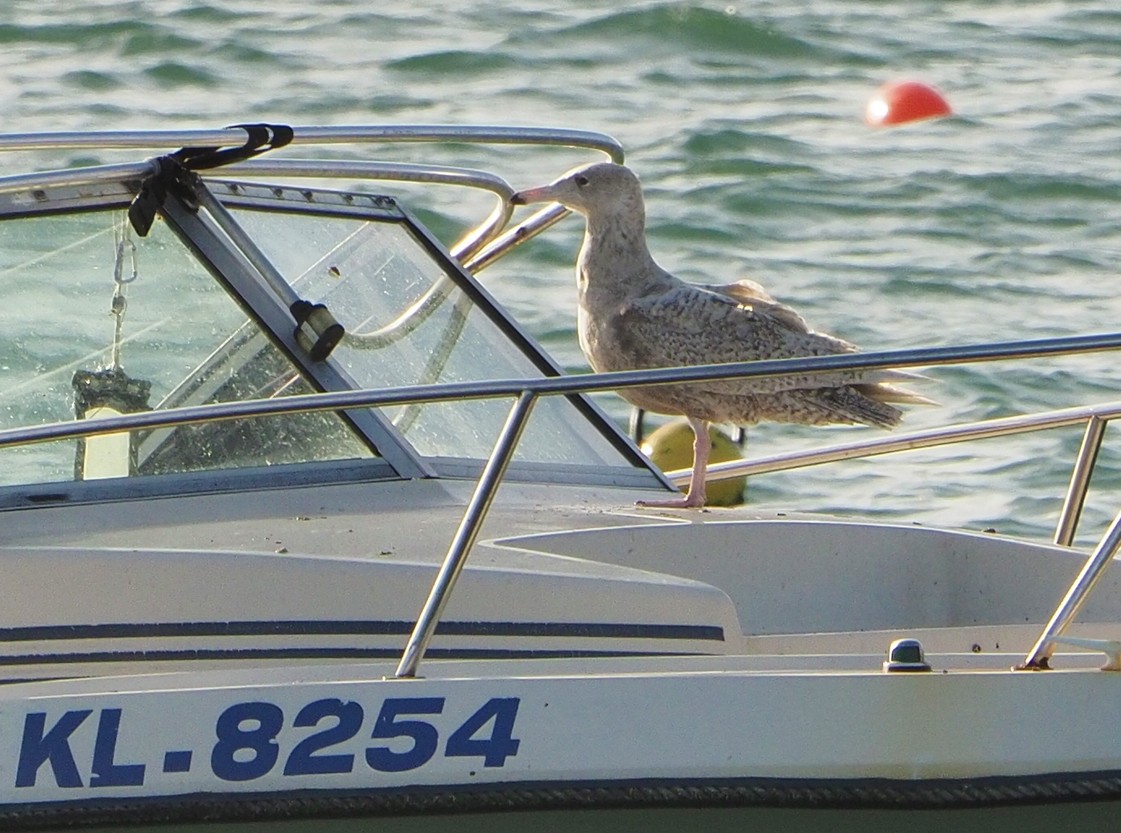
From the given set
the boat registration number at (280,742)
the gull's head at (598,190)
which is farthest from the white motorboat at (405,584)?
the gull's head at (598,190)

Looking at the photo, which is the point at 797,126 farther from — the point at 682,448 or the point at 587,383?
the point at 587,383

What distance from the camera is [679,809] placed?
3.43 metres

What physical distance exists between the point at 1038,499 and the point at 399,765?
545cm

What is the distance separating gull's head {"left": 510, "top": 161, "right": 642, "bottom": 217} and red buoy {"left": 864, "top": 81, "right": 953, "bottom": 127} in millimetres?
8401

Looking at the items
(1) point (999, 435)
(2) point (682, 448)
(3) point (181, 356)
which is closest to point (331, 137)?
(3) point (181, 356)

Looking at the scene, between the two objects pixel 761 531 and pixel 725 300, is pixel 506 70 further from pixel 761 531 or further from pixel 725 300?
pixel 761 531

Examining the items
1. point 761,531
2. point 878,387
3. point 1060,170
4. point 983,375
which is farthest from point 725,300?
point 1060,170

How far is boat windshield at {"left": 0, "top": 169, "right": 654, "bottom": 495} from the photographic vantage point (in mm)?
4293

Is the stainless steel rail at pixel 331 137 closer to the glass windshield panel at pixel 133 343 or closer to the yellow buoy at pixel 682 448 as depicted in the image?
the glass windshield panel at pixel 133 343

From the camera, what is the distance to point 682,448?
748 cm

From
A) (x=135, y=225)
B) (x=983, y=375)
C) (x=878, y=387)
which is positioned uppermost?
(x=135, y=225)

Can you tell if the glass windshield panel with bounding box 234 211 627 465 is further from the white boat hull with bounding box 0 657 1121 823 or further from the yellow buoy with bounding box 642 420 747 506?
the yellow buoy with bounding box 642 420 747 506

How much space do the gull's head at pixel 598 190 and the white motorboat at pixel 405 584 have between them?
2.56 feet

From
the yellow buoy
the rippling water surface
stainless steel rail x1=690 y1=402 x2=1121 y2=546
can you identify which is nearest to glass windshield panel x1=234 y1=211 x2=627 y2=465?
stainless steel rail x1=690 y1=402 x2=1121 y2=546
